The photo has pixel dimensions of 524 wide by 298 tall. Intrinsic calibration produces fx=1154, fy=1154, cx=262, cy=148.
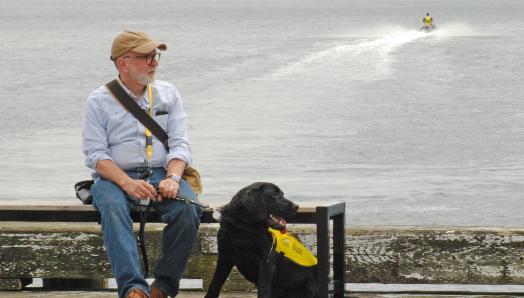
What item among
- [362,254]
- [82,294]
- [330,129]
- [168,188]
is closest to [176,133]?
[168,188]

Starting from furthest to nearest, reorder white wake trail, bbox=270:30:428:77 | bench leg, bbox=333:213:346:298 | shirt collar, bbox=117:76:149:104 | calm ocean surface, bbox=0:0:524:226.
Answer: white wake trail, bbox=270:30:428:77, calm ocean surface, bbox=0:0:524:226, bench leg, bbox=333:213:346:298, shirt collar, bbox=117:76:149:104

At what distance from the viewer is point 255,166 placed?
711 inches

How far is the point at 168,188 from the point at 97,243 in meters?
0.96

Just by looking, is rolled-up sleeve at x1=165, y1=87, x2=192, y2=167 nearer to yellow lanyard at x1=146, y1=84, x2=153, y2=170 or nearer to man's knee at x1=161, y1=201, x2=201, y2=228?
yellow lanyard at x1=146, y1=84, x2=153, y2=170

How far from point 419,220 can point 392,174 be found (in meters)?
3.72

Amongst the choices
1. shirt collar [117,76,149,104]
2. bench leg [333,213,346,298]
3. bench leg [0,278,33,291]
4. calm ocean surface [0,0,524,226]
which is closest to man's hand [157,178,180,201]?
shirt collar [117,76,149,104]

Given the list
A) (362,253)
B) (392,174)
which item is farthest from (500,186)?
(362,253)

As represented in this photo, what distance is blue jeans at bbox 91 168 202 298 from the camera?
17.2 feet

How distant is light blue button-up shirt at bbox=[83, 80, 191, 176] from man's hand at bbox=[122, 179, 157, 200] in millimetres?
186

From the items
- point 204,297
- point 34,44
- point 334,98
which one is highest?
point 34,44

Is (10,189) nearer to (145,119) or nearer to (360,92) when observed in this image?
(145,119)

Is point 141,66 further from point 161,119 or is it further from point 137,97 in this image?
point 161,119

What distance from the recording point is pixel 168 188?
5.45 meters

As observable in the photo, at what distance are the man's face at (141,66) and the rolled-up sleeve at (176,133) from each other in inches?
7.4
